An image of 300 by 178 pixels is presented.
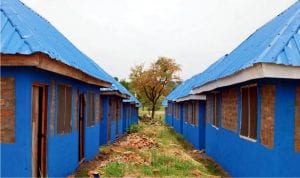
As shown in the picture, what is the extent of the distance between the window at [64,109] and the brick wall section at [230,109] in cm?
456

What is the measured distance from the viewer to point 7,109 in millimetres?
8102

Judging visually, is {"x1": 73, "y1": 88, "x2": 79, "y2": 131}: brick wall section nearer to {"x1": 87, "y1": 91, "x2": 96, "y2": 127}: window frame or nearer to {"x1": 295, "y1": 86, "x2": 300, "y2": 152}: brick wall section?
{"x1": 87, "y1": 91, "x2": 96, "y2": 127}: window frame

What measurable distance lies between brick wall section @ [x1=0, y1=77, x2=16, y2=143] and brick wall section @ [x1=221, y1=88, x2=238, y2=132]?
6317mm

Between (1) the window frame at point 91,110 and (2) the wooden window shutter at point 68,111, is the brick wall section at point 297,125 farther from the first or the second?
(1) the window frame at point 91,110

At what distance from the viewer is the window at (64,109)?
10.5 m

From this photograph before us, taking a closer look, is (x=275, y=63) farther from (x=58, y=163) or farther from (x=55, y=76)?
(x=58, y=163)

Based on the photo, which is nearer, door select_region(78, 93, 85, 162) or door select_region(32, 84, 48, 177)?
door select_region(32, 84, 48, 177)

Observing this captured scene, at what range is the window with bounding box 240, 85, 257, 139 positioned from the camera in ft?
32.6

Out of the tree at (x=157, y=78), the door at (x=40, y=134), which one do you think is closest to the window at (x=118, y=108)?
the door at (x=40, y=134)


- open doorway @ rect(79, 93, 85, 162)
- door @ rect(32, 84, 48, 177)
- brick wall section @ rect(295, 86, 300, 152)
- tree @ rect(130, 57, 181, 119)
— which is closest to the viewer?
brick wall section @ rect(295, 86, 300, 152)

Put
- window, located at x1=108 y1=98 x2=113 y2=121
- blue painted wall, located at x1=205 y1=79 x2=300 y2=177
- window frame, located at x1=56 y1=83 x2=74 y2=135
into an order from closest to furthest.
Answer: blue painted wall, located at x1=205 y1=79 x2=300 y2=177 < window frame, located at x1=56 y1=83 x2=74 y2=135 < window, located at x1=108 y1=98 x2=113 y2=121

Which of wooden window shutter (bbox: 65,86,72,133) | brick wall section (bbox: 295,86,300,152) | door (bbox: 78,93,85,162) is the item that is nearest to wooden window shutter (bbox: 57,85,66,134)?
wooden window shutter (bbox: 65,86,72,133)

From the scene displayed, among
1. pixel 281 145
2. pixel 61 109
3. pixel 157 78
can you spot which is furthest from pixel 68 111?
pixel 157 78

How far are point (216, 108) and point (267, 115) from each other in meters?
7.75
